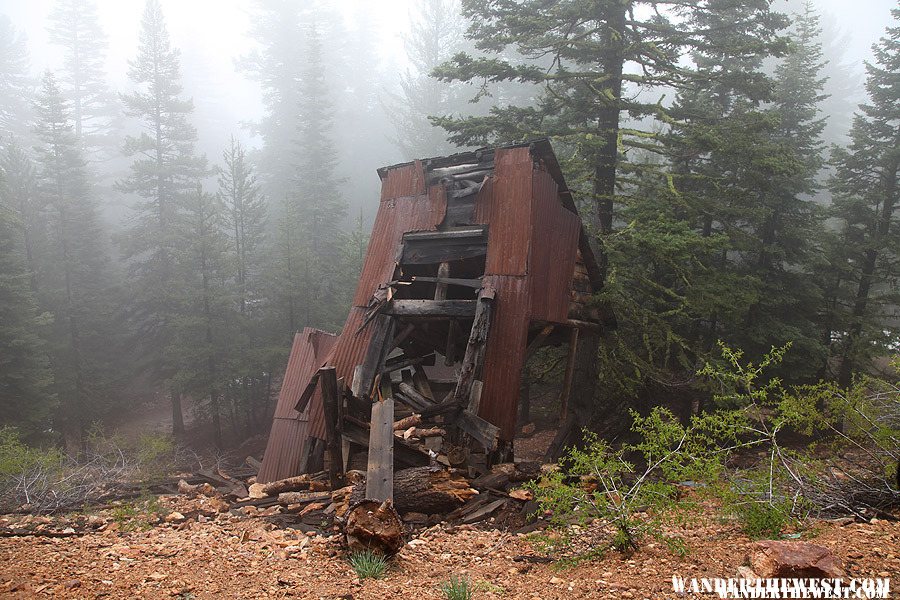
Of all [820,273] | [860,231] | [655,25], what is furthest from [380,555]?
[860,231]

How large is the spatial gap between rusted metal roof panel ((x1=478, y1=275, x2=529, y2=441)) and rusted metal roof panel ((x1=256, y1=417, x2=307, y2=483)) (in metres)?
4.18

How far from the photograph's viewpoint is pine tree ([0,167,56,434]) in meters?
17.1

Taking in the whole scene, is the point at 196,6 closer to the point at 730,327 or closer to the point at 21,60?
the point at 21,60

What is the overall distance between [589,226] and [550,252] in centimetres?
308

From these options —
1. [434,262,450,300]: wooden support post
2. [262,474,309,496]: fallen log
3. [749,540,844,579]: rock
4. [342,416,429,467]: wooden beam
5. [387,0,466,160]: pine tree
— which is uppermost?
[387,0,466,160]: pine tree

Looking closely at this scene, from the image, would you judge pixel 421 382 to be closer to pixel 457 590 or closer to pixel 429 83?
pixel 457 590

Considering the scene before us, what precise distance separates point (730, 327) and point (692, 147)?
236 inches

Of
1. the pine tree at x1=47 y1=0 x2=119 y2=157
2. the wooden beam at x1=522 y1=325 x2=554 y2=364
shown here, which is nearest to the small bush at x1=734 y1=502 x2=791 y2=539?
the wooden beam at x1=522 y1=325 x2=554 y2=364

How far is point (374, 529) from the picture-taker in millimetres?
4766

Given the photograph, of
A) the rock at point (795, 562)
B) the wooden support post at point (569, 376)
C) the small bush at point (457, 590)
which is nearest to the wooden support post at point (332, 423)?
the small bush at point (457, 590)

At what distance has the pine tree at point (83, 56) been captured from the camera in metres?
50.2

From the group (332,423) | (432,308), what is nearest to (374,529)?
(332,423)

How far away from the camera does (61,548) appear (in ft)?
17.1

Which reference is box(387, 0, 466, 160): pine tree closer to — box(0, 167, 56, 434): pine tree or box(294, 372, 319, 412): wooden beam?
box(0, 167, 56, 434): pine tree
